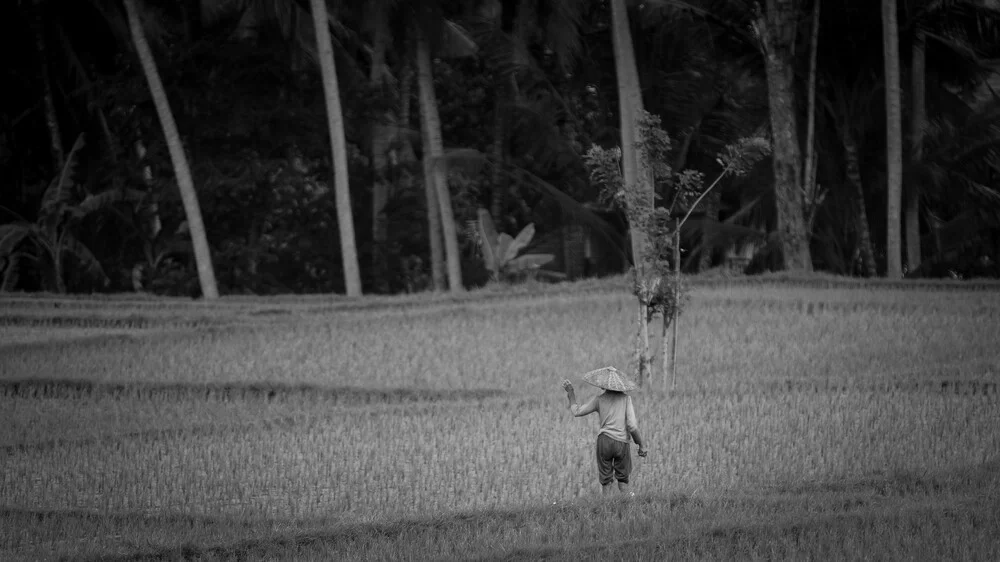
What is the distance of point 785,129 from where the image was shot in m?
18.0

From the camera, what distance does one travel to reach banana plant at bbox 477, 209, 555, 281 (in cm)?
2130

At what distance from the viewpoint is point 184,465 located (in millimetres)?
8586

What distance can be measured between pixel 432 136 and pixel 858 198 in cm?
653

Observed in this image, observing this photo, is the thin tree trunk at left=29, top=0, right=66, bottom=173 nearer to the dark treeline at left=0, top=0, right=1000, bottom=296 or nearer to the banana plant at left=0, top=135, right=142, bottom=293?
the dark treeline at left=0, top=0, right=1000, bottom=296

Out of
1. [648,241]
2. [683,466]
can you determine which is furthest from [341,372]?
[683,466]

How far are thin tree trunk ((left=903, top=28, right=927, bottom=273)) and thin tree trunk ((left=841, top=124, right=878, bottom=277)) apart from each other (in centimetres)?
73

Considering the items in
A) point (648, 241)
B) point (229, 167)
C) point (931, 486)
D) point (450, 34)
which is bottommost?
point (931, 486)

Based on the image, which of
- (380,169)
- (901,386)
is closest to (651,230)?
(901,386)

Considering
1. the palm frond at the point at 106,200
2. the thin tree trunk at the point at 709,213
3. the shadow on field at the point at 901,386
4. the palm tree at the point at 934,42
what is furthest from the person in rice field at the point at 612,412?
the palm frond at the point at 106,200

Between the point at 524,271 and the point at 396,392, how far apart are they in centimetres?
1032

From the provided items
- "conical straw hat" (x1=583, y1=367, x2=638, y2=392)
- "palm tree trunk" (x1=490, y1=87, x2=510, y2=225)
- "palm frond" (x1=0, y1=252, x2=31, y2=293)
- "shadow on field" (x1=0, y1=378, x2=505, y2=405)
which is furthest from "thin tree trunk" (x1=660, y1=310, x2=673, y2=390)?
"palm frond" (x1=0, y1=252, x2=31, y2=293)

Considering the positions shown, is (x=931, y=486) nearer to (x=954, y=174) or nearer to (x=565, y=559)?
(x=565, y=559)

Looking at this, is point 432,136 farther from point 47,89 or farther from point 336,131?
point 47,89

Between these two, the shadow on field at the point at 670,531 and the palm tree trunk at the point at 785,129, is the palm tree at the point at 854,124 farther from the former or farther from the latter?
the shadow on field at the point at 670,531
